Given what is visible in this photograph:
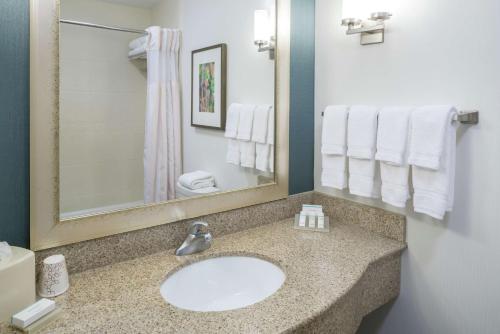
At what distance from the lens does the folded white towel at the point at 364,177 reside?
1.33 metres

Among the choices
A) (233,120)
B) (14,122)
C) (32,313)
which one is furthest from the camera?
(233,120)

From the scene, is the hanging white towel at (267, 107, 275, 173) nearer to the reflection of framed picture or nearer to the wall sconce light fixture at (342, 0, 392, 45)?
the reflection of framed picture

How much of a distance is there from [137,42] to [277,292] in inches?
34.5

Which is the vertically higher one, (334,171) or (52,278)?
(334,171)

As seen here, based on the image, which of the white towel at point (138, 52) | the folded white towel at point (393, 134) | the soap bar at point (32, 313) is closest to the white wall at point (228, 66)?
the white towel at point (138, 52)

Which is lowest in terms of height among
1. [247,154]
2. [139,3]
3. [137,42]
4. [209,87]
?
[247,154]

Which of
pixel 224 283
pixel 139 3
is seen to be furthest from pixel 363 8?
pixel 224 283

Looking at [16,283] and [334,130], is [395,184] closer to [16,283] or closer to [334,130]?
[334,130]

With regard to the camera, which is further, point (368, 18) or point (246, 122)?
point (246, 122)

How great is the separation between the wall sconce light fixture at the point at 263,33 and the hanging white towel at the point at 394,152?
548 mm

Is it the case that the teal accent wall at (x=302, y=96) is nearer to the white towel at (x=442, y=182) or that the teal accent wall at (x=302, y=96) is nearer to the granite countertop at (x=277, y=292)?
the granite countertop at (x=277, y=292)

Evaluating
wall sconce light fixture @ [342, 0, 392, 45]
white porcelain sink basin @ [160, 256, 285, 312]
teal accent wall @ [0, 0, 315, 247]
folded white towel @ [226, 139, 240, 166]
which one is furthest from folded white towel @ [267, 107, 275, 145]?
teal accent wall @ [0, 0, 315, 247]

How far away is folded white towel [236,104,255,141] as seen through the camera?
1435 mm

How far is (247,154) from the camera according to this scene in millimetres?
1466
